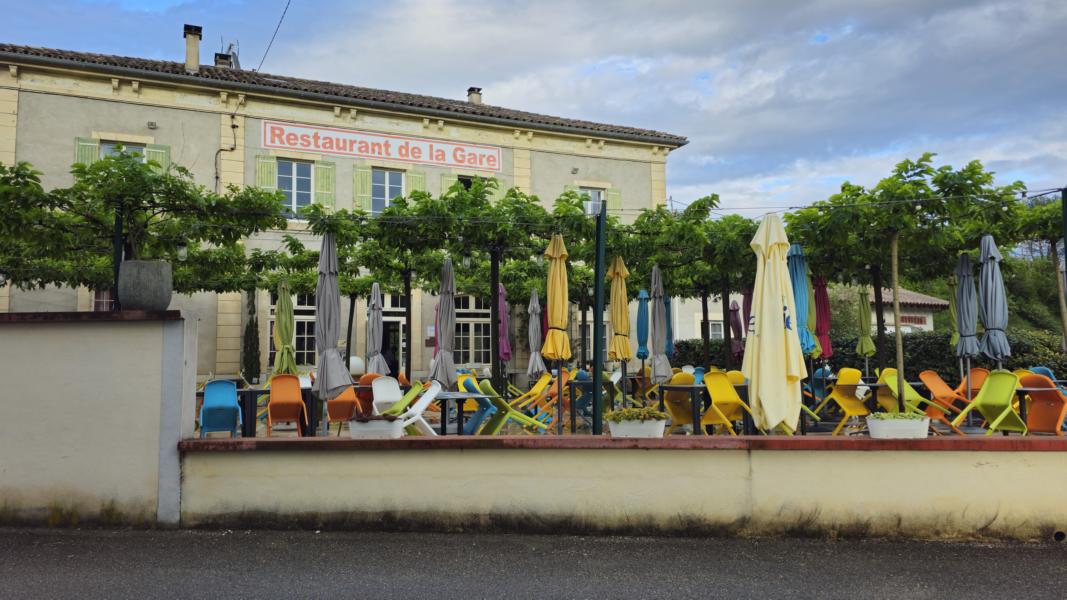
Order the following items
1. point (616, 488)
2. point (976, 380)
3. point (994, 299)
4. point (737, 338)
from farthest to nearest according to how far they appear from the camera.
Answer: point (737, 338) → point (976, 380) → point (994, 299) → point (616, 488)

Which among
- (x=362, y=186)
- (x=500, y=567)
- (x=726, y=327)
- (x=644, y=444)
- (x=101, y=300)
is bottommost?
(x=500, y=567)

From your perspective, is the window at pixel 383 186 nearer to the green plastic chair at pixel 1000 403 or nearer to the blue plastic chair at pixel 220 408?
the blue plastic chair at pixel 220 408

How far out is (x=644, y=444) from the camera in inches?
204

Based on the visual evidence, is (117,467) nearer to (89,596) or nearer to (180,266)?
(89,596)

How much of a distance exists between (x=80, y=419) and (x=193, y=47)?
14018 mm

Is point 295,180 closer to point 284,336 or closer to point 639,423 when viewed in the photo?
point 284,336

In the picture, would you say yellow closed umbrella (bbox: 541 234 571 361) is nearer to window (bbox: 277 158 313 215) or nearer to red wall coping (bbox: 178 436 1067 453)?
red wall coping (bbox: 178 436 1067 453)

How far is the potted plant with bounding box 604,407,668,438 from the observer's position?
5539mm

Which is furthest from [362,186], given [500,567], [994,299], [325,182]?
[500,567]

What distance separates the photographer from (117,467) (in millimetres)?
5137

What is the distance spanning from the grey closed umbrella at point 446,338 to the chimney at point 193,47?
10232 millimetres

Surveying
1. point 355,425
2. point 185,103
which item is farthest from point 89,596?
point 185,103

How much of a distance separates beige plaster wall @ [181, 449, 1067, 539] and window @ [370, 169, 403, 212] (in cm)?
1298

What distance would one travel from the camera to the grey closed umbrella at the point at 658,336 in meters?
10.3
